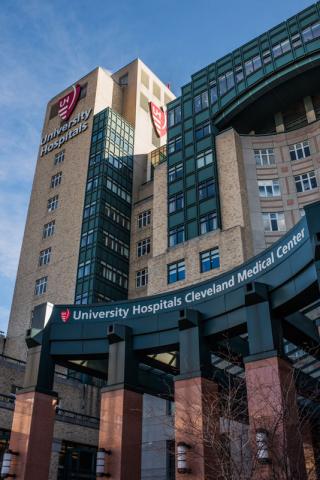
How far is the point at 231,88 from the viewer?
2066 inches

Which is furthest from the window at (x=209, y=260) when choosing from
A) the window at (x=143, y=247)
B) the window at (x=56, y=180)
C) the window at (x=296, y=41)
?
the window at (x=56, y=180)

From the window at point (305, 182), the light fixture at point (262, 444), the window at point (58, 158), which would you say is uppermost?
the window at point (58, 158)

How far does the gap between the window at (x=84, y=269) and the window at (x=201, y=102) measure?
20853 millimetres

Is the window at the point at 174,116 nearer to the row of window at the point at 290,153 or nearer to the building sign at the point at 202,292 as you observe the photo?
the row of window at the point at 290,153

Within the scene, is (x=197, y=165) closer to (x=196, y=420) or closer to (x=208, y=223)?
(x=208, y=223)

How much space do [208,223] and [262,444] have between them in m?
30.8

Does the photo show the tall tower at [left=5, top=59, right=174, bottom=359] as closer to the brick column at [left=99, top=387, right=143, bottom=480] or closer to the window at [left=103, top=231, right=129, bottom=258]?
the window at [left=103, top=231, right=129, bottom=258]

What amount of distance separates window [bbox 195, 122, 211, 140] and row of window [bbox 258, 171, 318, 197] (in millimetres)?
8411

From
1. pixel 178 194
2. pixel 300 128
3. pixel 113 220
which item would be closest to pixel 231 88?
pixel 300 128

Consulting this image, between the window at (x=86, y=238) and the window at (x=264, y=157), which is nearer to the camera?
the window at (x=264, y=157)

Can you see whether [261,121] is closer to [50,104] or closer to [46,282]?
[46,282]

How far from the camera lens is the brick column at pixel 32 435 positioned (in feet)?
81.9

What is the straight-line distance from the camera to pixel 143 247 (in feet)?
197

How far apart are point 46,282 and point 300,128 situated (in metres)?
33.0
